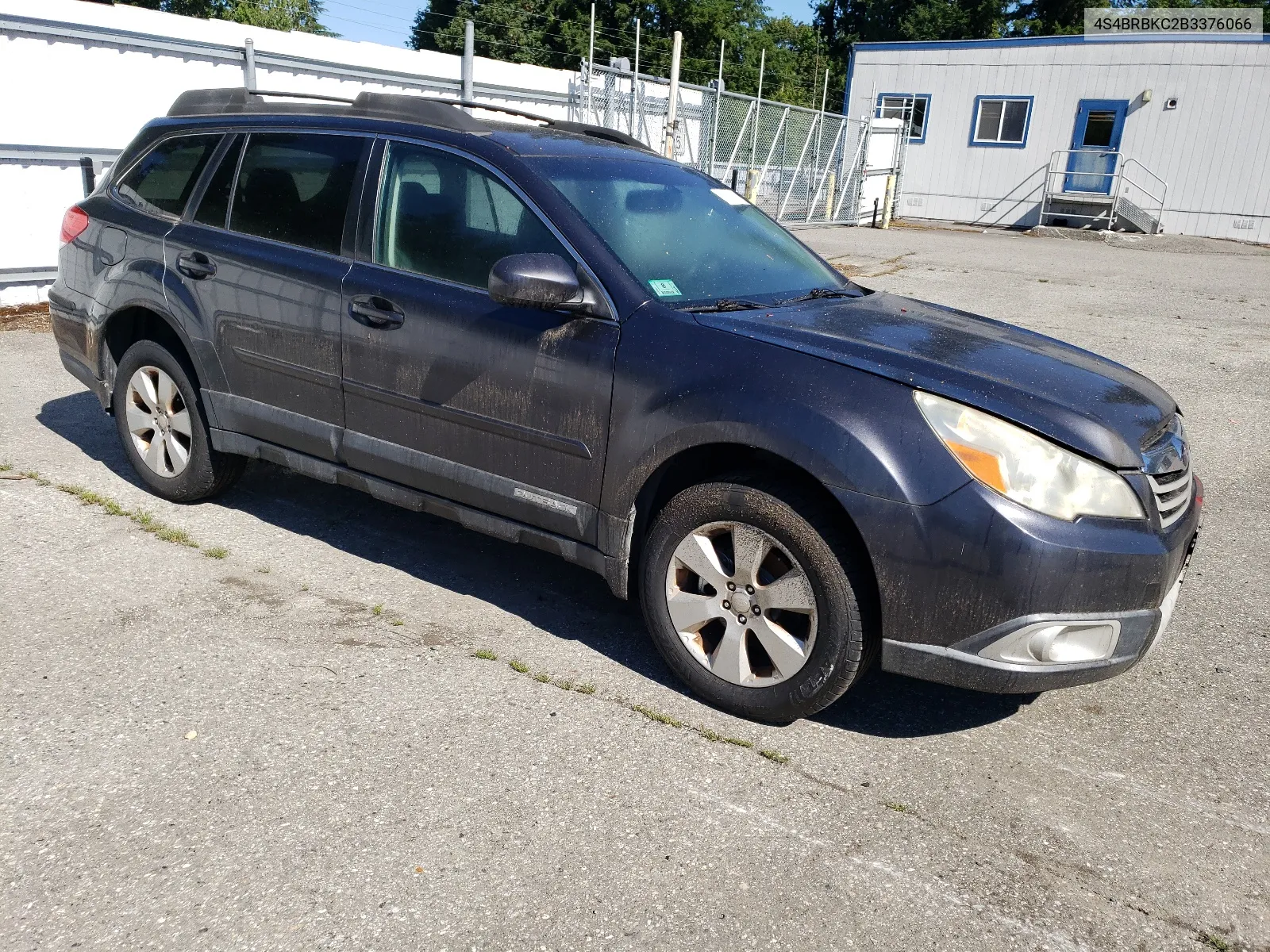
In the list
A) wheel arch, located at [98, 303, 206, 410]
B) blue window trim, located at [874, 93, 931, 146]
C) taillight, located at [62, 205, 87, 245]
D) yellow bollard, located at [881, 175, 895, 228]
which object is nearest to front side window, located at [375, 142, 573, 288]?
wheel arch, located at [98, 303, 206, 410]

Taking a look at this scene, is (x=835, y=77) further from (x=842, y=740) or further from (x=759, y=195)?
(x=842, y=740)

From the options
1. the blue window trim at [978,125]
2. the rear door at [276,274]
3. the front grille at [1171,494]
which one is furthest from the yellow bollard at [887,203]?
the front grille at [1171,494]

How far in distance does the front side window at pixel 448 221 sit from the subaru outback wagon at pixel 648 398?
1 centimetres

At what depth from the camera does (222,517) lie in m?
5.01

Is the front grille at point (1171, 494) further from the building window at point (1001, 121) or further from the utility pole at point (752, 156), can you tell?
the building window at point (1001, 121)

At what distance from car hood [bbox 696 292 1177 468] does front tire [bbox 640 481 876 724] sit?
50 centimetres

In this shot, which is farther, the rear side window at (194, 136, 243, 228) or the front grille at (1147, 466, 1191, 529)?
the rear side window at (194, 136, 243, 228)

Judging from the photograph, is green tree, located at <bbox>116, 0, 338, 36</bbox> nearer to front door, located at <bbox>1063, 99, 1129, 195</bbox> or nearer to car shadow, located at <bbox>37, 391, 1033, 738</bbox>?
front door, located at <bbox>1063, 99, 1129, 195</bbox>

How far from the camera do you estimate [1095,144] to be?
26781 millimetres

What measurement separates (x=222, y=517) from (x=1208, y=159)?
26.8 meters

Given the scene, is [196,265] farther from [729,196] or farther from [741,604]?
[741,604]

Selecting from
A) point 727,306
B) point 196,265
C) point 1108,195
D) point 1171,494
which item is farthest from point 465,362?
point 1108,195

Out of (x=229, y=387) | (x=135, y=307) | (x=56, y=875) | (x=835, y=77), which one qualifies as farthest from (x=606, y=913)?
(x=835, y=77)

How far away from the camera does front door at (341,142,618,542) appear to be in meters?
3.61
